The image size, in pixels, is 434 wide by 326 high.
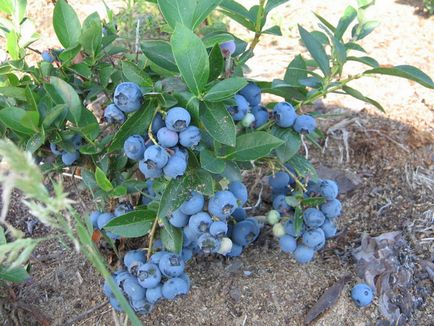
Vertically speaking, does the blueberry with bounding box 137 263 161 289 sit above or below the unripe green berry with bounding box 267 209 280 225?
above

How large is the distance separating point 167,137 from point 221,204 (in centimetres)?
23

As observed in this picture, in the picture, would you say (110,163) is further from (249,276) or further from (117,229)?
(249,276)

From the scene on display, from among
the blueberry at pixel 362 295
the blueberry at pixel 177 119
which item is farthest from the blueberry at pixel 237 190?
the blueberry at pixel 362 295

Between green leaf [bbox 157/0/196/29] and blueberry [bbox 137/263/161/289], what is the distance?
596 mm

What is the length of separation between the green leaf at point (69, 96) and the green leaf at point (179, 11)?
0.99 ft

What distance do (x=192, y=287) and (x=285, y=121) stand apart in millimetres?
656

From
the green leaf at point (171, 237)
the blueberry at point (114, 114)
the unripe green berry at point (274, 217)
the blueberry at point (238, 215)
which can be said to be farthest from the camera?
the blueberry at point (238, 215)

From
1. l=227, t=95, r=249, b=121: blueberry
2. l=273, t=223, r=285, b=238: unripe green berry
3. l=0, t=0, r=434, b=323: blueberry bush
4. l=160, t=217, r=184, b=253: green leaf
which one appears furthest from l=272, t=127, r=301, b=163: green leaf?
l=160, t=217, r=184, b=253: green leaf

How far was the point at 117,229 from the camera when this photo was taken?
129 cm

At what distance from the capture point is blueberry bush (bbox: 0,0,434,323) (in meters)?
1.17

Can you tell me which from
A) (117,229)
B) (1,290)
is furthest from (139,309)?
(1,290)

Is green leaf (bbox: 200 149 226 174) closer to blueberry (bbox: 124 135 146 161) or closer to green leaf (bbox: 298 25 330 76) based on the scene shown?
blueberry (bbox: 124 135 146 161)

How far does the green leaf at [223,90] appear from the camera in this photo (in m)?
1.14

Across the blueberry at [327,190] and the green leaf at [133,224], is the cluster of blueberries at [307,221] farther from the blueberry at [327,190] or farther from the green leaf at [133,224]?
the green leaf at [133,224]
